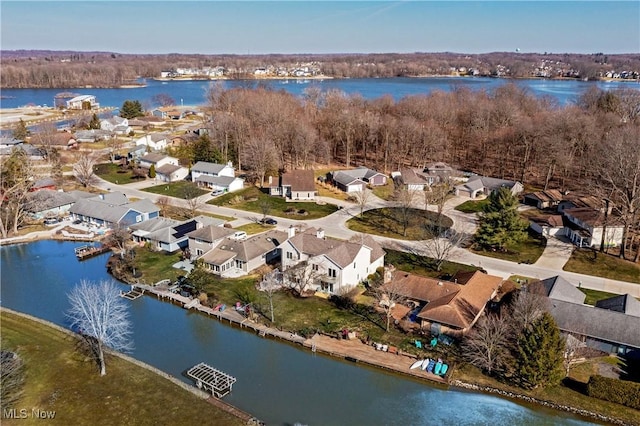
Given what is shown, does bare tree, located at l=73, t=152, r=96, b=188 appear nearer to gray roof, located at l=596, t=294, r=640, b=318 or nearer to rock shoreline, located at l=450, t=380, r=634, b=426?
rock shoreline, located at l=450, t=380, r=634, b=426

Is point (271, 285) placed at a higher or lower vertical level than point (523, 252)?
higher

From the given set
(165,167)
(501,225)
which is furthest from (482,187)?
(165,167)

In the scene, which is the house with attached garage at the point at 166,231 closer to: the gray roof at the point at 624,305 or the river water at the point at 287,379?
the river water at the point at 287,379

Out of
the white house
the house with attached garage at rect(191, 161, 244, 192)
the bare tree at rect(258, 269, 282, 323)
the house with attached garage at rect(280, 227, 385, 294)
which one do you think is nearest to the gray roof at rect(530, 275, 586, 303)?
the house with attached garage at rect(280, 227, 385, 294)

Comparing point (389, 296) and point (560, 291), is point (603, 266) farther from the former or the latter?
point (389, 296)

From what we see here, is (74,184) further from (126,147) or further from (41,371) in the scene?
(41,371)

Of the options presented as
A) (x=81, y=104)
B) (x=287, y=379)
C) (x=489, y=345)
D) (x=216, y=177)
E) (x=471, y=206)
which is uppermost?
(x=81, y=104)

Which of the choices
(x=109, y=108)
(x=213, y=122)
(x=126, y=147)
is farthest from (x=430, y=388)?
(x=109, y=108)
